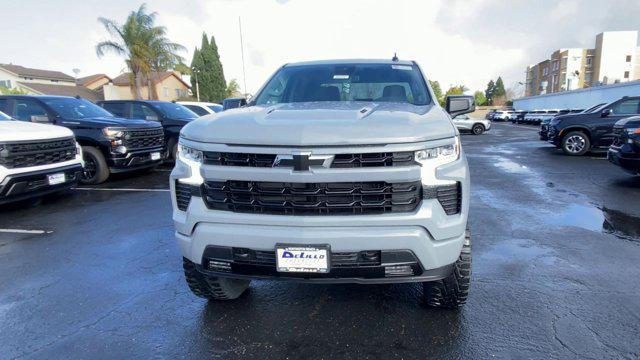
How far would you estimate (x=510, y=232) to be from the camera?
189 inches

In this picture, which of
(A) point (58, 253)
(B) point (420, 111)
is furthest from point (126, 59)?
(B) point (420, 111)

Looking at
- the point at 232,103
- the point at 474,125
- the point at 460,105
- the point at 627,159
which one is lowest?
the point at 474,125

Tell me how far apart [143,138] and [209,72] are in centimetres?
5700

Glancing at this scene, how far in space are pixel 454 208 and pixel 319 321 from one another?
→ 1.30m

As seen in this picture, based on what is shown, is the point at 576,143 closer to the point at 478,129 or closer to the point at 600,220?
the point at 600,220

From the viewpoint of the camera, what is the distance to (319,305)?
3.13 meters

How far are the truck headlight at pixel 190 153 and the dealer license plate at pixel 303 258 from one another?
2.60 feet

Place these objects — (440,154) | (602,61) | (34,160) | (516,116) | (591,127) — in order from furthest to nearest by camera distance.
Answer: (602,61)
(516,116)
(591,127)
(34,160)
(440,154)

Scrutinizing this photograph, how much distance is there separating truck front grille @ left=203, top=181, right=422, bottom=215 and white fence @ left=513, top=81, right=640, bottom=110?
96.4 feet

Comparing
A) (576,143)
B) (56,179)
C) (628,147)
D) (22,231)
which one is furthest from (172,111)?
(576,143)

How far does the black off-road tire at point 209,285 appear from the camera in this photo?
9.47 feet

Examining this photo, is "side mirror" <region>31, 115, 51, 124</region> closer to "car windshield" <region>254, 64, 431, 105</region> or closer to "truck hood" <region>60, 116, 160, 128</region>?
"truck hood" <region>60, 116, 160, 128</region>

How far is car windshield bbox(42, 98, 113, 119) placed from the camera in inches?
329

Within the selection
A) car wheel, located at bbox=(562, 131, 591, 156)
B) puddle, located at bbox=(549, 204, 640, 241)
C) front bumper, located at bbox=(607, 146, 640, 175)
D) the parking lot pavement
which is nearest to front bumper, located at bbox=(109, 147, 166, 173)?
the parking lot pavement
